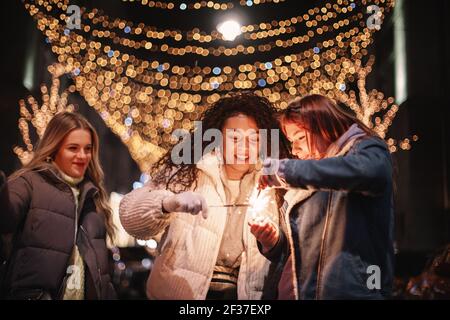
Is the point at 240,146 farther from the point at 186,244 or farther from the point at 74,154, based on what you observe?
the point at 74,154

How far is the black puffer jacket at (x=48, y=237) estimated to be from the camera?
2.80m

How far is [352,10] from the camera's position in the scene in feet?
15.5

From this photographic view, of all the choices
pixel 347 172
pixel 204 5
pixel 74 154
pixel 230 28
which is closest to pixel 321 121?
pixel 347 172

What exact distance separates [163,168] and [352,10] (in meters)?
2.58

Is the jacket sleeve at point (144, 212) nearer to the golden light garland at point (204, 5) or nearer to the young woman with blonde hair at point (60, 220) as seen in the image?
the young woman with blonde hair at point (60, 220)

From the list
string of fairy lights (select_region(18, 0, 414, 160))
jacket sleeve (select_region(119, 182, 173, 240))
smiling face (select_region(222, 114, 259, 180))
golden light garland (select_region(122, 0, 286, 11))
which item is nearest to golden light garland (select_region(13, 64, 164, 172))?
string of fairy lights (select_region(18, 0, 414, 160))

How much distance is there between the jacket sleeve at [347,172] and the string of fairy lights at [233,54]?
255 cm

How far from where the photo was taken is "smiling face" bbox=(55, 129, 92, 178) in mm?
3176

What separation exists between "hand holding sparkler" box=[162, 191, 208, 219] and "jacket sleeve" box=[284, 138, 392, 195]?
1.58 ft

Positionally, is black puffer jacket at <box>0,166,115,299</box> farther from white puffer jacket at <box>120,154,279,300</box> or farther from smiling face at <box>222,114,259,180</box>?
smiling face at <box>222,114,259,180</box>

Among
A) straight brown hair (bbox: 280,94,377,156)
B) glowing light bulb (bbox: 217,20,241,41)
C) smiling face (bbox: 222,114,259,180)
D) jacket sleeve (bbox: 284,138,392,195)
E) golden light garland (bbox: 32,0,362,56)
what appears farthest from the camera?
glowing light bulb (bbox: 217,20,241,41)

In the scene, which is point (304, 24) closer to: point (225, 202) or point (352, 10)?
point (352, 10)

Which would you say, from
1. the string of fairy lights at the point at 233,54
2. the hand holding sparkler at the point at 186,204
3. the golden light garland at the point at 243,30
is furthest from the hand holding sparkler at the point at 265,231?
the golden light garland at the point at 243,30
